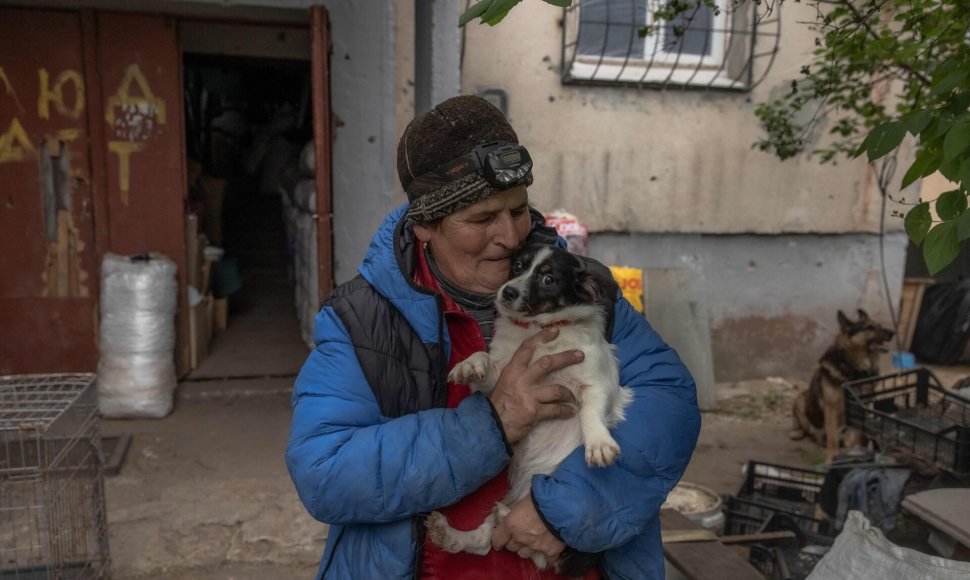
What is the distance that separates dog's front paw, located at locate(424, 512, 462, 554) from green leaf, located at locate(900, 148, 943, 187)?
1.52 meters

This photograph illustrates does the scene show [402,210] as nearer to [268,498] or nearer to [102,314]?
[268,498]

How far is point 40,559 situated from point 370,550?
2742 mm

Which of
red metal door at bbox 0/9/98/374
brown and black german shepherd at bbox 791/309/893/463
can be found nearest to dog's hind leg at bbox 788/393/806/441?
brown and black german shepherd at bbox 791/309/893/463

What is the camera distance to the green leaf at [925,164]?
1883mm

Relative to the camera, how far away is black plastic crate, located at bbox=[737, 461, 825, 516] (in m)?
4.41

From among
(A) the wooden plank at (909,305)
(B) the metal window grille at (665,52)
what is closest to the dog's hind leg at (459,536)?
(B) the metal window grille at (665,52)

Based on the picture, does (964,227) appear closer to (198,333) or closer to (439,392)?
(439,392)

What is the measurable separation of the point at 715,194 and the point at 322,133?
413cm

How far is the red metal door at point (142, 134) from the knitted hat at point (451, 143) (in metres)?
4.85

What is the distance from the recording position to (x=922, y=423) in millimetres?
4008

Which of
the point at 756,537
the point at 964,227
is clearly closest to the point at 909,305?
the point at 756,537

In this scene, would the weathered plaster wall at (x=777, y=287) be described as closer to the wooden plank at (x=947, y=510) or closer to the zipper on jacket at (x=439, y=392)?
the wooden plank at (x=947, y=510)

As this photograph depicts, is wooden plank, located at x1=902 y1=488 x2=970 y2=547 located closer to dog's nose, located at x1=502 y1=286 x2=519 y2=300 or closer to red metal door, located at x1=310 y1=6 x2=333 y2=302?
dog's nose, located at x1=502 y1=286 x2=519 y2=300

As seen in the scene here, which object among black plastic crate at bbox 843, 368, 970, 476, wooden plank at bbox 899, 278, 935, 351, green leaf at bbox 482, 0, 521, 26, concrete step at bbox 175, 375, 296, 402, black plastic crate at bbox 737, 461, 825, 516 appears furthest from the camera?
wooden plank at bbox 899, 278, 935, 351
